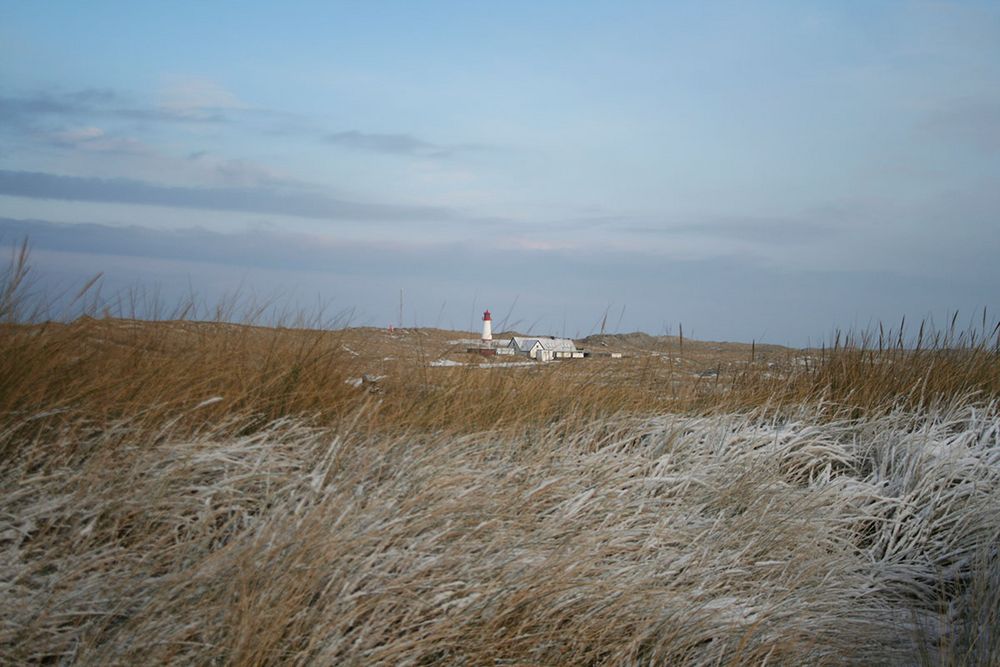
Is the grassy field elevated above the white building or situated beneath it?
situated beneath

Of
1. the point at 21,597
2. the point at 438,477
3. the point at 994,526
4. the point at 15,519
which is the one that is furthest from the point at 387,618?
the point at 994,526

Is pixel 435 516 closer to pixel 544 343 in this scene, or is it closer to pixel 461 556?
pixel 461 556

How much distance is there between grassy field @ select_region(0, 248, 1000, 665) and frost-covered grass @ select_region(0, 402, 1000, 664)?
1cm

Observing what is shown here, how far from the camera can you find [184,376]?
3725mm

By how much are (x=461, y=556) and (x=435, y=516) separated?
0.76 feet

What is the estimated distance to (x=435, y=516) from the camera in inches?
111

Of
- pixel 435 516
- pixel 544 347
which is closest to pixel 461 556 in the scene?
pixel 435 516

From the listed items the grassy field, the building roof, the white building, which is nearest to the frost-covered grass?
the grassy field

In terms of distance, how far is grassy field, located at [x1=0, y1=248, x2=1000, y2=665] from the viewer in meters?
2.30

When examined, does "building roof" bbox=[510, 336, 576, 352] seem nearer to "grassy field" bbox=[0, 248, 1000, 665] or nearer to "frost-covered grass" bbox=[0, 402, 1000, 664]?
"grassy field" bbox=[0, 248, 1000, 665]

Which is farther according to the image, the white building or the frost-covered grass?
the white building

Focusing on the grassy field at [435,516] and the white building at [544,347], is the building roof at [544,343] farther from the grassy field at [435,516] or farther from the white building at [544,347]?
the grassy field at [435,516]

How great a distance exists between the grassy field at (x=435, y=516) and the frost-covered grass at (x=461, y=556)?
0.01 meters

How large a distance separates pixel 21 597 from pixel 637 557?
6.99 ft
